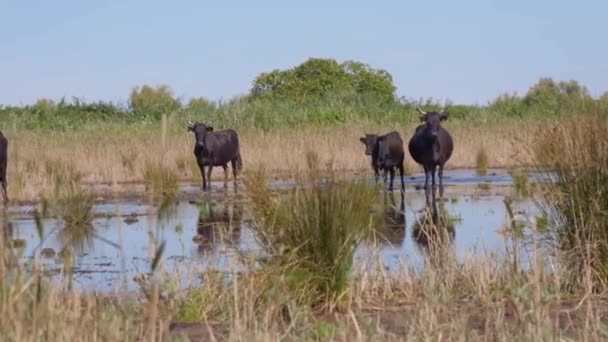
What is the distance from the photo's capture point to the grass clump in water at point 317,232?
8734 mm

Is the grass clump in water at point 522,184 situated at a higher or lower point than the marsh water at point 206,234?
higher

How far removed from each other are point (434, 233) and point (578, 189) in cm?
498

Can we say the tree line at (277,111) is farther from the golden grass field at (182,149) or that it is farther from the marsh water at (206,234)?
the marsh water at (206,234)

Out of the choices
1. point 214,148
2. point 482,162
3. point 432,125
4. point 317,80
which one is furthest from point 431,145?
point 317,80

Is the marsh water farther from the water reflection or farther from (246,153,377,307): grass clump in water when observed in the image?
(246,153,377,307): grass clump in water

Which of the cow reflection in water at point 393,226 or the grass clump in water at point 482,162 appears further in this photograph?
the grass clump in water at point 482,162

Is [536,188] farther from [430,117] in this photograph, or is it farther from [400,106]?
[400,106]

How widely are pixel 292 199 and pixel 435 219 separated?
834cm

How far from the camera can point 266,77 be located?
76.6m

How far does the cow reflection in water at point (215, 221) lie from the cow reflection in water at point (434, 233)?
2.00 meters

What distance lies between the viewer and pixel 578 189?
30.9 ft

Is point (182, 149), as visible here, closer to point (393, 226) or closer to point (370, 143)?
point (370, 143)

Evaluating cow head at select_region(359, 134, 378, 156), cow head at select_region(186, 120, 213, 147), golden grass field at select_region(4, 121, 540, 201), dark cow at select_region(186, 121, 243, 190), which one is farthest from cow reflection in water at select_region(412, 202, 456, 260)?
golden grass field at select_region(4, 121, 540, 201)

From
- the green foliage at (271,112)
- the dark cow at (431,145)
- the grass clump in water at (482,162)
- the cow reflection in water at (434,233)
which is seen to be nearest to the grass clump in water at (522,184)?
the cow reflection in water at (434,233)
